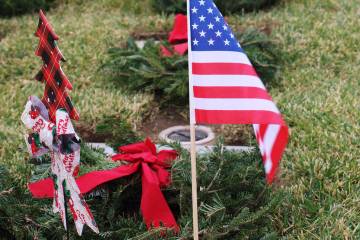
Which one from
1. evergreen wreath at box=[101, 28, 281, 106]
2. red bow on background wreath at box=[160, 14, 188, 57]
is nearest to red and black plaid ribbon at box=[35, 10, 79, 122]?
evergreen wreath at box=[101, 28, 281, 106]

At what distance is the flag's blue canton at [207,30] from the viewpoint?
2.19 m

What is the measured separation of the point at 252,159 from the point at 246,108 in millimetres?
766

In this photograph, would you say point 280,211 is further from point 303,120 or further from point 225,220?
point 303,120

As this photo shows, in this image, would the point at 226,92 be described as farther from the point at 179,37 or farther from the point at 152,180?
the point at 179,37

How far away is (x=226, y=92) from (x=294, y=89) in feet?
8.39

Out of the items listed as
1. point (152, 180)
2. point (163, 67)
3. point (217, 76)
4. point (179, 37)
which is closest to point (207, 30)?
point (217, 76)

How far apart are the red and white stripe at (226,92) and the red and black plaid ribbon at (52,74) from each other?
445 mm

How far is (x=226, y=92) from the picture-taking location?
219 cm

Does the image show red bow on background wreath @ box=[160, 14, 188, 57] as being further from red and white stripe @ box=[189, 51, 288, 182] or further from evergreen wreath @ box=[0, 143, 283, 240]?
red and white stripe @ box=[189, 51, 288, 182]

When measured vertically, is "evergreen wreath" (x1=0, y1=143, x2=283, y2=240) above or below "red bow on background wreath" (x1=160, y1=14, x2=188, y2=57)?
above

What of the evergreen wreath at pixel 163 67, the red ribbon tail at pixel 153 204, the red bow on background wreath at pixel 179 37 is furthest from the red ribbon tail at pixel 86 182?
the red bow on background wreath at pixel 179 37

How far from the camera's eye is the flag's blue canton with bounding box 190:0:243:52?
2.19m

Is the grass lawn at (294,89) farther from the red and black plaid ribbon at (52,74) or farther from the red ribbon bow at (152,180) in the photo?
the red and black plaid ribbon at (52,74)

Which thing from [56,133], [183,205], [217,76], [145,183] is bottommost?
[183,205]
